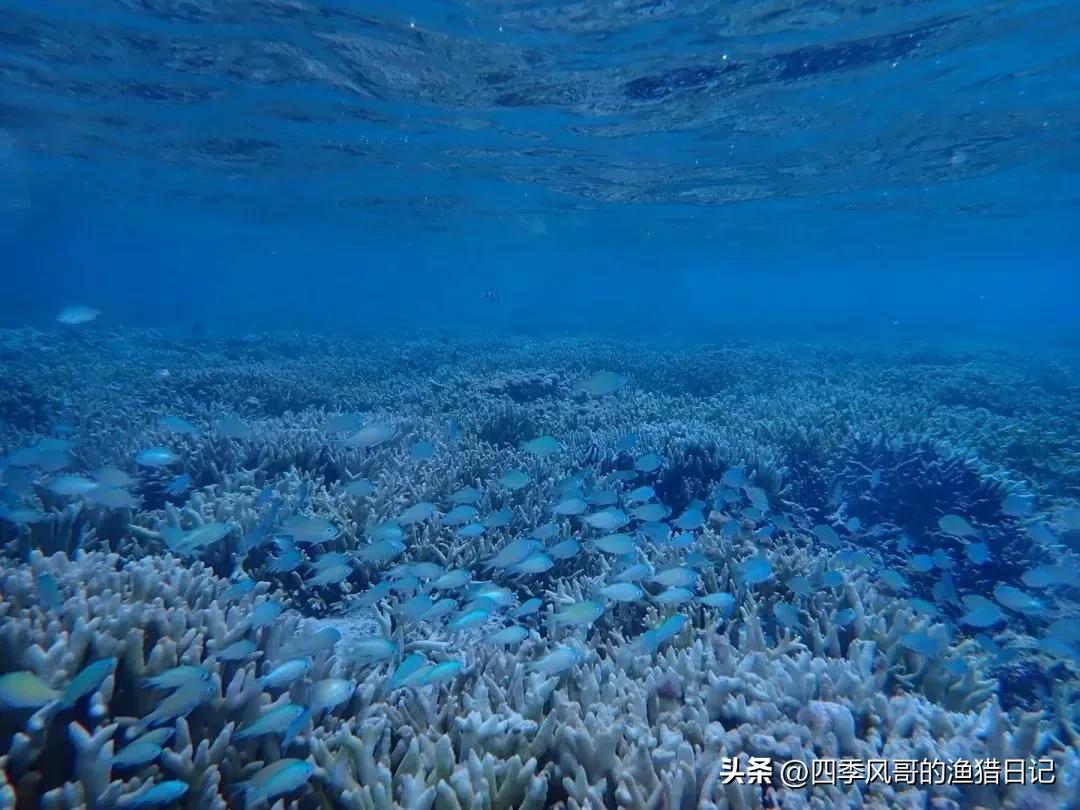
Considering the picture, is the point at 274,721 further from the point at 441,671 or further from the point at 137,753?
the point at 441,671

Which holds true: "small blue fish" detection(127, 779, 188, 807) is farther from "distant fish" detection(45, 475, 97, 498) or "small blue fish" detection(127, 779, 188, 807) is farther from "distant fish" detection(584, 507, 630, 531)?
"distant fish" detection(45, 475, 97, 498)

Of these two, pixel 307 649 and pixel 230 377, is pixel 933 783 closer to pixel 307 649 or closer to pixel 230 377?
pixel 307 649

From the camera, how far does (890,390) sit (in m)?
17.5

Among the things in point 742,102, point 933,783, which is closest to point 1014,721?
point 933,783

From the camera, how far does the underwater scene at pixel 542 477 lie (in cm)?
341

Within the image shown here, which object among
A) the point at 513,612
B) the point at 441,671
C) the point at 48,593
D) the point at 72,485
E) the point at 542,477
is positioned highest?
the point at 72,485

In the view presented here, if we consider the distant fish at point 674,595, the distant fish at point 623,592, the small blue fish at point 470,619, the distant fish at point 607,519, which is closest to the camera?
the small blue fish at point 470,619

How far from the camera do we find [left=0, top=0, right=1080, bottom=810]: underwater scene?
3.41 meters

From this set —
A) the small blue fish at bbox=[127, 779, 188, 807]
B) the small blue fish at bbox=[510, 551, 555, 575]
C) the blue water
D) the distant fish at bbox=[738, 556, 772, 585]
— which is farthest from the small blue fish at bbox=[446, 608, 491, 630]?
the blue water

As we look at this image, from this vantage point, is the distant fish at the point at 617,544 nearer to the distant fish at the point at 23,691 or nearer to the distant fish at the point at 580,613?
the distant fish at the point at 580,613

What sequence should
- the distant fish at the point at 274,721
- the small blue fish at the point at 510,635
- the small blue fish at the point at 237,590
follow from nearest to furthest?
the distant fish at the point at 274,721 → the small blue fish at the point at 510,635 → the small blue fish at the point at 237,590

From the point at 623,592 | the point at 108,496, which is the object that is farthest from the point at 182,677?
the point at 108,496

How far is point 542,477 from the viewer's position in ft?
29.6

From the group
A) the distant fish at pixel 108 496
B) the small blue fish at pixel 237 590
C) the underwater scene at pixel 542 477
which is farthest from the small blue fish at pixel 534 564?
the distant fish at pixel 108 496
